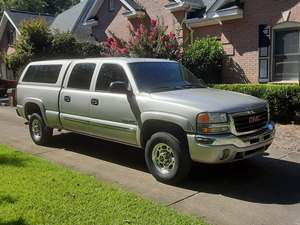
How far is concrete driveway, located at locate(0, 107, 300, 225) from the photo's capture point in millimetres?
5348

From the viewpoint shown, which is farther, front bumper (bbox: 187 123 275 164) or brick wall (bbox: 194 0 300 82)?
brick wall (bbox: 194 0 300 82)

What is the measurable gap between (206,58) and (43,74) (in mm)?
7774

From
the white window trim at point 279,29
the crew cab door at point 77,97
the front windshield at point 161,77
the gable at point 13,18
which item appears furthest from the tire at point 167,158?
the gable at point 13,18

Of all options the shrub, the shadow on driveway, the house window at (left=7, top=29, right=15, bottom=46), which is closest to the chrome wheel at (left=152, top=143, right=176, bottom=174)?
the shadow on driveway

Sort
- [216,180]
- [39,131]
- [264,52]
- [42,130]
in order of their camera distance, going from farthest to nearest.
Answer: [264,52] < [39,131] < [42,130] < [216,180]

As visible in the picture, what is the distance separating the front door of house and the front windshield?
7.05 meters

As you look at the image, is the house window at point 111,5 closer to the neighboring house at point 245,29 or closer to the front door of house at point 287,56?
the neighboring house at point 245,29

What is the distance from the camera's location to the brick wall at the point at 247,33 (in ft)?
46.0

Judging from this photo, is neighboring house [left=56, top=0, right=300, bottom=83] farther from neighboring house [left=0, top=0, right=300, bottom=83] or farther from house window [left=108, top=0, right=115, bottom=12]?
house window [left=108, top=0, right=115, bottom=12]

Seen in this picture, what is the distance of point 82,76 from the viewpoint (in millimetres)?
8203

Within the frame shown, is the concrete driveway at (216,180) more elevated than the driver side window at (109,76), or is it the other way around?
the driver side window at (109,76)

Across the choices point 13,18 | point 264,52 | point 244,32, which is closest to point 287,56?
point 264,52

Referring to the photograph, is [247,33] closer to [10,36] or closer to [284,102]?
[284,102]

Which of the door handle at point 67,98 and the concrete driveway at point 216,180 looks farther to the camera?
the door handle at point 67,98
